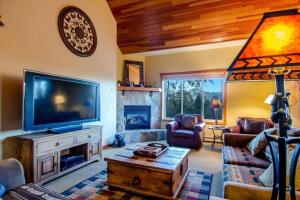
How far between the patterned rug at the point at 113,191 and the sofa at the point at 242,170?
0.45 m

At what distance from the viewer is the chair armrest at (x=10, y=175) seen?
152 centimetres

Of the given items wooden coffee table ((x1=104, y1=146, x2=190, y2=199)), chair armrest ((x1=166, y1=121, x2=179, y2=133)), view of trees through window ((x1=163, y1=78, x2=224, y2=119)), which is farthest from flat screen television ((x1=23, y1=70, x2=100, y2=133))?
view of trees through window ((x1=163, y1=78, x2=224, y2=119))

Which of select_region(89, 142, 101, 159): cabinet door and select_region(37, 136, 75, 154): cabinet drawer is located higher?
select_region(37, 136, 75, 154): cabinet drawer

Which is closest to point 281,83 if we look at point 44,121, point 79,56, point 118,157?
→ point 118,157

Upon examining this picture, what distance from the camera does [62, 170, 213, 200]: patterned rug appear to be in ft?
7.18

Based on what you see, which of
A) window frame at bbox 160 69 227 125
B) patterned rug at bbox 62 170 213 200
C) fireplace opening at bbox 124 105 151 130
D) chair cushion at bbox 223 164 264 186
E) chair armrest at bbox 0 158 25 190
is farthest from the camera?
fireplace opening at bbox 124 105 151 130

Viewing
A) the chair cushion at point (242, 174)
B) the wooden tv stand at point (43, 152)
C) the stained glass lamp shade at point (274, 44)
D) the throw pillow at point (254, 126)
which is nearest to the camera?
the stained glass lamp shade at point (274, 44)

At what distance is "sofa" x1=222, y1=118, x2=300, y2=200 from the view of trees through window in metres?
2.05

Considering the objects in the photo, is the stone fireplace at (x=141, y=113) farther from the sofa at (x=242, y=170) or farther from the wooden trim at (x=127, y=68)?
the sofa at (x=242, y=170)

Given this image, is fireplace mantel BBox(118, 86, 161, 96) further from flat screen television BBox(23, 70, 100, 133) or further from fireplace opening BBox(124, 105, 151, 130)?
flat screen television BBox(23, 70, 100, 133)

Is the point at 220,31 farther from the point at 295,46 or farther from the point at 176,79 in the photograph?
the point at 295,46

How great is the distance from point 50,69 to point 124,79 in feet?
9.13

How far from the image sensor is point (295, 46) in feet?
2.67

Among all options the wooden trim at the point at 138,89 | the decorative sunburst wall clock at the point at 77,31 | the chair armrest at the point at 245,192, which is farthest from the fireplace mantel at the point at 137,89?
the chair armrest at the point at 245,192
